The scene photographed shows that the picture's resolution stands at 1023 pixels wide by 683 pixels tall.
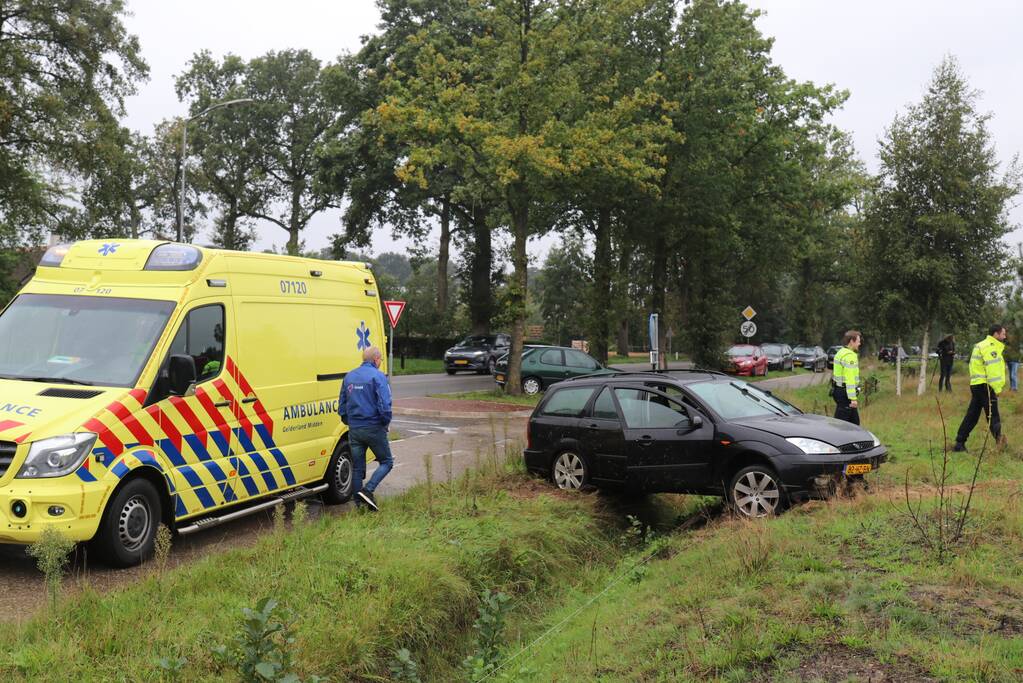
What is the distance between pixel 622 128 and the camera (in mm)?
24562

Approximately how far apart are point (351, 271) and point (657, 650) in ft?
21.0

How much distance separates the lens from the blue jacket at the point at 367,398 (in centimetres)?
857

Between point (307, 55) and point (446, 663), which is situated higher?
point (307, 55)

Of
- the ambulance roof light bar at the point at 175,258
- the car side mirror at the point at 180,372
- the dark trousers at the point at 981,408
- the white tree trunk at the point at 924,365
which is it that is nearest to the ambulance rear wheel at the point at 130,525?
the car side mirror at the point at 180,372

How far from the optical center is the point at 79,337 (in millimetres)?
7211

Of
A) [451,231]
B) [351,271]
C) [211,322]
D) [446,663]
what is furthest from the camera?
[451,231]

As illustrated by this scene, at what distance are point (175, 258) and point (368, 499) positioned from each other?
2.82 metres

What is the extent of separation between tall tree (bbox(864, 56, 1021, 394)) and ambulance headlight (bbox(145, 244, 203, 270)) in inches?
736

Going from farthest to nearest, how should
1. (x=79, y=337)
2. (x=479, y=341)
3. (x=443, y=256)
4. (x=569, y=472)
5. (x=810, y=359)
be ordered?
(x=810, y=359)
(x=443, y=256)
(x=479, y=341)
(x=569, y=472)
(x=79, y=337)

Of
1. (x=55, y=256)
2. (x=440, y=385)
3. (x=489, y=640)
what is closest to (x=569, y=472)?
(x=489, y=640)

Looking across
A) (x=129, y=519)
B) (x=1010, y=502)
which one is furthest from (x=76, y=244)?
(x=1010, y=502)

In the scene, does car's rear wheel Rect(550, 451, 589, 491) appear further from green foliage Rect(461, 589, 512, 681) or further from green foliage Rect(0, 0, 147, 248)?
green foliage Rect(0, 0, 147, 248)

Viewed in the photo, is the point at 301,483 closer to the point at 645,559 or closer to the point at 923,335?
the point at 645,559

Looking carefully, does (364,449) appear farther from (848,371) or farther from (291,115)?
(291,115)
